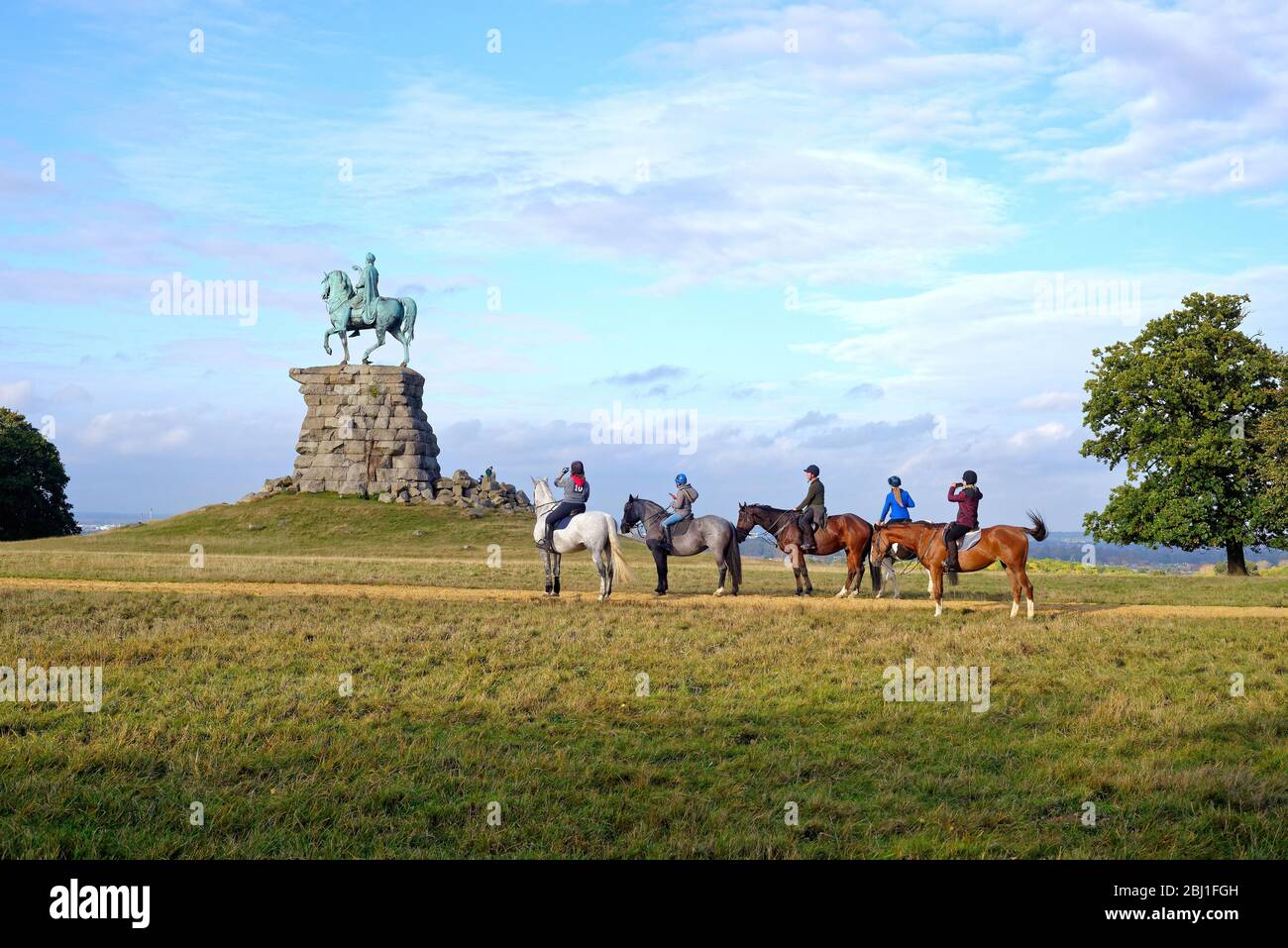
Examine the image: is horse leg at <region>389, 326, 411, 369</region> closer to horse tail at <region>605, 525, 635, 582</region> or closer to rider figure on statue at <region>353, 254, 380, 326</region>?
rider figure on statue at <region>353, 254, 380, 326</region>

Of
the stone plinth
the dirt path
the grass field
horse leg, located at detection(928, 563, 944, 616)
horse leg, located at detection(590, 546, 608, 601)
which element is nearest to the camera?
the grass field

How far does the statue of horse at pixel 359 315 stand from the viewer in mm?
52000

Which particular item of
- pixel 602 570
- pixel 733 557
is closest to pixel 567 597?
pixel 602 570

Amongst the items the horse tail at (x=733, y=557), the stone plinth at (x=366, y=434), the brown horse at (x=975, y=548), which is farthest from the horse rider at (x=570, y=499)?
the stone plinth at (x=366, y=434)

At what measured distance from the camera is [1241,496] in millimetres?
33688

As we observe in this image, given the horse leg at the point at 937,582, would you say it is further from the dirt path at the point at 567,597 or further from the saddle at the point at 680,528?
the saddle at the point at 680,528

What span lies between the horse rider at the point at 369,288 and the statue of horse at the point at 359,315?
23 cm

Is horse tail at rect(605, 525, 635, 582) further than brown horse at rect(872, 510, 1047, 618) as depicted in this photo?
Yes

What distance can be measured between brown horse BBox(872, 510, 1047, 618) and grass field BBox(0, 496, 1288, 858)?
0.61 m

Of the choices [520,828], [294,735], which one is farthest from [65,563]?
[520,828]

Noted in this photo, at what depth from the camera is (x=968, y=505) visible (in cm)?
1912
